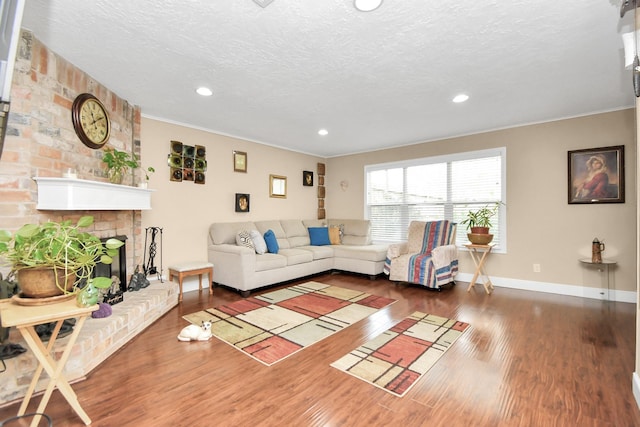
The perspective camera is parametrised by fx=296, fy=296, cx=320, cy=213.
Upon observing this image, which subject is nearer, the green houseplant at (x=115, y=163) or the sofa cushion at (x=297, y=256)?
the green houseplant at (x=115, y=163)

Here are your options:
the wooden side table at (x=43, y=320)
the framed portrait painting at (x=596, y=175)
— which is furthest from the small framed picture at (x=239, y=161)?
the framed portrait painting at (x=596, y=175)

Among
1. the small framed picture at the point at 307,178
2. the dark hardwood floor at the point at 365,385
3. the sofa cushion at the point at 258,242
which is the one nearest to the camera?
the dark hardwood floor at the point at 365,385

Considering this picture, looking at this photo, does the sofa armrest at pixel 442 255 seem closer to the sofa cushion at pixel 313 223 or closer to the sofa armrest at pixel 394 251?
the sofa armrest at pixel 394 251

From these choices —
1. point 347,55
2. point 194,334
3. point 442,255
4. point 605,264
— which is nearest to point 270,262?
point 194,334

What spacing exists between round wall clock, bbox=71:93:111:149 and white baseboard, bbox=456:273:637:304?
17.0 ft

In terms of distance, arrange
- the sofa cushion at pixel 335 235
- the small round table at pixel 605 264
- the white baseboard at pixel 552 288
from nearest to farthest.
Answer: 1. the small round table at pixel 605 264
2. the white baseboard at pixel 552 288
3. the sofa cushion at pixel 335 235

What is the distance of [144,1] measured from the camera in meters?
1.76

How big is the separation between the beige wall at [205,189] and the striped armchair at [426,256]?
2282mm

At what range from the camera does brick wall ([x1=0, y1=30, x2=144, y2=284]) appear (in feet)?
6.66

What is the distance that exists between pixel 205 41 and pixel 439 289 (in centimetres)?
403

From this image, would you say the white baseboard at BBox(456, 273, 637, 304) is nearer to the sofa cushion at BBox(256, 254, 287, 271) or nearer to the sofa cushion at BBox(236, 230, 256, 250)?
the sofa cushion at BBox(256, 254, 287, 271)

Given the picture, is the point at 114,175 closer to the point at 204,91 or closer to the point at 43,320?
the point at 204,91

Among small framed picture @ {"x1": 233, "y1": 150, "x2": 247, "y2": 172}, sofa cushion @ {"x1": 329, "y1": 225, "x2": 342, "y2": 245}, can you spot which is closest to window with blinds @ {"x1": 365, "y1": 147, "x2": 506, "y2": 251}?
sofa cushion @ {"x1": 329, "y1": 225, "x2": 342, "y2": 245}

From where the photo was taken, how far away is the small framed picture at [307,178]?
6.13m
